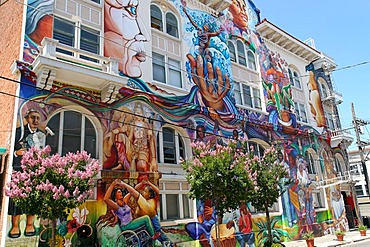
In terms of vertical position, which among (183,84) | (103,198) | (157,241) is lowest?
(157,241)

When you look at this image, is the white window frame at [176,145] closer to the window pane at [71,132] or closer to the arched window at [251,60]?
the window pane at [71,132]

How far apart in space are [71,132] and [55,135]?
27.1 inches

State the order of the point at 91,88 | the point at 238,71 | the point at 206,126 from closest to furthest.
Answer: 1. the point at 91,88
2. the point at 206,126
3. the point at 238,71

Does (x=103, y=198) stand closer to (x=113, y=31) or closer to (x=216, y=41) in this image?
(x=113, y=31)

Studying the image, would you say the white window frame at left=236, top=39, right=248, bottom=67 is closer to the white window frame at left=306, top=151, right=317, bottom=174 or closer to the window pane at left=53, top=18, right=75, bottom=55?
the white window frame at left=306, top=151, right=317, bottom=174

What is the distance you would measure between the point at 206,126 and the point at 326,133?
15.8m

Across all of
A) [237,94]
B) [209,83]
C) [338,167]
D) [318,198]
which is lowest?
[318,198]

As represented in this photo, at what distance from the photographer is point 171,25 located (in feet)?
59.1

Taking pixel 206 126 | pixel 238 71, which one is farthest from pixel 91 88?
pixel 238 71

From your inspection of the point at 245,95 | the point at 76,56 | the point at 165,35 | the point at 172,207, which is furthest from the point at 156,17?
the point at 172,207

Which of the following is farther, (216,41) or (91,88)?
(216,41)

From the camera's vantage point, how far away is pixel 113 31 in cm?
1448

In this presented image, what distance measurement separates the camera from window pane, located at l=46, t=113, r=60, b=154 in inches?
449

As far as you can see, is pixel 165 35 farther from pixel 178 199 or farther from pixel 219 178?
pixel 219 178
